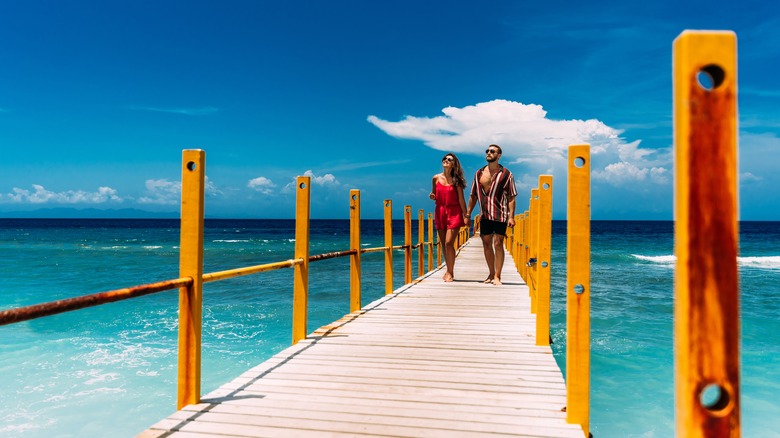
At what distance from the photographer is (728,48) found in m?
0.77

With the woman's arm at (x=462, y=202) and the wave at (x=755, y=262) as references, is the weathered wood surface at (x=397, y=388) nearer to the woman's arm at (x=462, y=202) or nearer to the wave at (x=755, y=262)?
the woman's arm at (x=462, y=202)

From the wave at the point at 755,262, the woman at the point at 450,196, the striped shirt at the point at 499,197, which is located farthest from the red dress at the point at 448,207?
the wave at the point at 755,262

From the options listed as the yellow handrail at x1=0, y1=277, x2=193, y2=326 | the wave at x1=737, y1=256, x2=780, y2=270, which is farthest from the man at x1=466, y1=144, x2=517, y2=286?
the wave at x1=737, y1=256, x2=780, y2=270

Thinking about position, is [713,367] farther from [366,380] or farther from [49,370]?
[49,370]

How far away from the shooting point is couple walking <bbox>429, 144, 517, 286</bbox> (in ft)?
21.6

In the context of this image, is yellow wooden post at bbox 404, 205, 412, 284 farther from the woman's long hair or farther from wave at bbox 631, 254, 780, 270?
wave at bbox 631, 254, 780, 270

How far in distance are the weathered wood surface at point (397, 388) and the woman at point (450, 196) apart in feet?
8.28

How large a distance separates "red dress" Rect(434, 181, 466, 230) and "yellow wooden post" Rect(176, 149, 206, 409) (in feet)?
15.9

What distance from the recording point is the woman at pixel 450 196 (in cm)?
710

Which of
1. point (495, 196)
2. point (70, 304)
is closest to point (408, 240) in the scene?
point (495, 196)

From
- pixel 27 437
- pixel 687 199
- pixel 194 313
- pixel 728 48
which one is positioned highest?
pixel 728 48

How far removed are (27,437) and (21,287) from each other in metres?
12.3

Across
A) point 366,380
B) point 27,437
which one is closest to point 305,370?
point 366,380

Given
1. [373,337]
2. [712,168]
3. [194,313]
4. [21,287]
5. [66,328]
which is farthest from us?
[21,287]
